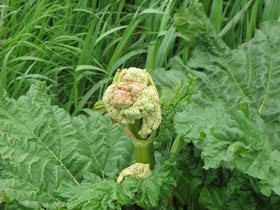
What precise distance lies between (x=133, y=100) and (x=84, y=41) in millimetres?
1183

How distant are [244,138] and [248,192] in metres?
0.29

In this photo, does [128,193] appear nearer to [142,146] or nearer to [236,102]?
[142,146]

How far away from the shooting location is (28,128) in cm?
181

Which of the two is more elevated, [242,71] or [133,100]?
[133,100]

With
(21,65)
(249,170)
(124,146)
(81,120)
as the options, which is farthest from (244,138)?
(21,65)

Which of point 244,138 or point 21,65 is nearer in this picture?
point 244,138

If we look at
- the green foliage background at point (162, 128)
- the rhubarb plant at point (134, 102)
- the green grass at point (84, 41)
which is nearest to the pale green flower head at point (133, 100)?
the rhubarb plant at point (134, 102)

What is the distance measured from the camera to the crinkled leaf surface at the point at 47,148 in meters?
1.70

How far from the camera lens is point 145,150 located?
1627mm

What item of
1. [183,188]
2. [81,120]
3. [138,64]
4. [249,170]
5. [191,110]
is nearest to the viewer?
[249,170]

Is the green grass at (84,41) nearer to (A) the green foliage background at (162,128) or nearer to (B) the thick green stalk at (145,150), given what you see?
(A) the green foliage background at (162,128)

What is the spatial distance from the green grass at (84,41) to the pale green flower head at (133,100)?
2.95 ft

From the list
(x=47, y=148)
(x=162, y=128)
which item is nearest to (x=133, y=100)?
(x=162, y=128)

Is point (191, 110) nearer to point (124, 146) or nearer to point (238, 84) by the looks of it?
point (124, 146)
